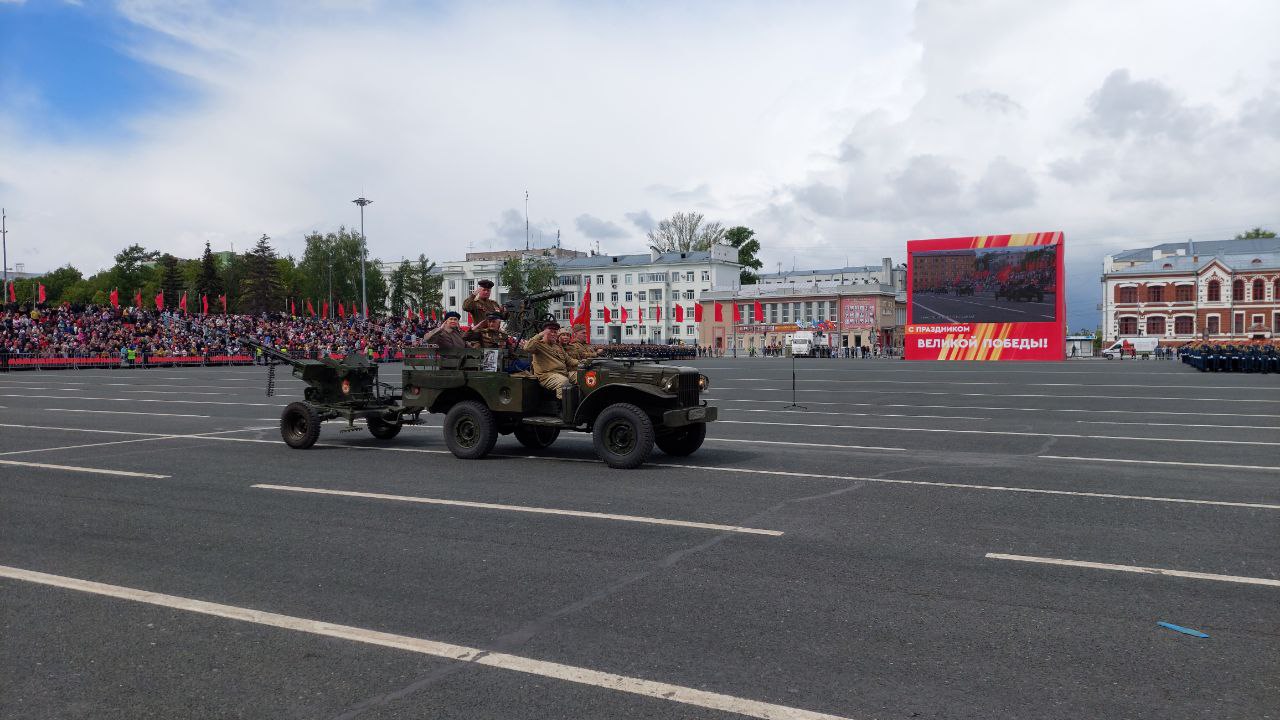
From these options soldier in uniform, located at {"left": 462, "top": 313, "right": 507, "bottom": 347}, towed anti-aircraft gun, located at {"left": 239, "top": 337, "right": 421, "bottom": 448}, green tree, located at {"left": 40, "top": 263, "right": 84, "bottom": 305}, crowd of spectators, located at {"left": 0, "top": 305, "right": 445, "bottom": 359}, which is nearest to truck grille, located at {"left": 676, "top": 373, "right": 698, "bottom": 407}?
soldier in uniform, located at {"left": 462, "top": 313, "right": 507, "bottom": 347}

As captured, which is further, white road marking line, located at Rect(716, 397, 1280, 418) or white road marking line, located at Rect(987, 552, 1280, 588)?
white road marking line, located at Rect(716, 397, 1280, 418)

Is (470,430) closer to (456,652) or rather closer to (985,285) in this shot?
(456,652)

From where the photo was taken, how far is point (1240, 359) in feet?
132

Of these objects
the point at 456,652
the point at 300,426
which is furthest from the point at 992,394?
the point at 456,652

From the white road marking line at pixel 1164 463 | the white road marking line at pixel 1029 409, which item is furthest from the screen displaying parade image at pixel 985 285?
the white road marking line at pixel 1164 463

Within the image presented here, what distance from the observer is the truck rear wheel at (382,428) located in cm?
1380

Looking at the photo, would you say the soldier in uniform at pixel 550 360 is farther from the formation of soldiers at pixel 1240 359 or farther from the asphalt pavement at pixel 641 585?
the formation of soldiers at pixel 1240 359

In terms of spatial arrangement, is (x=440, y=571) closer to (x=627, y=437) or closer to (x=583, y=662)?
(x=583, y=662)

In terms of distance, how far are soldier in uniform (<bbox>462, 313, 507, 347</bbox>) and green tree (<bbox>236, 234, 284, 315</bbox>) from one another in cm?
10216

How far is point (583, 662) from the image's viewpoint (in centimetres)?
451

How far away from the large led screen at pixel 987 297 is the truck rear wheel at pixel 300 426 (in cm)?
4902

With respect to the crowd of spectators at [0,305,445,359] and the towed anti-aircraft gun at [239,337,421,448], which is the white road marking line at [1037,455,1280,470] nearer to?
the towed anti-aircraft gun at [239,337,421,448]

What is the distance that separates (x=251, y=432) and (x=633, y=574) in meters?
11.4

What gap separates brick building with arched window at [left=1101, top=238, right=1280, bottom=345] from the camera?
94.1 metres
